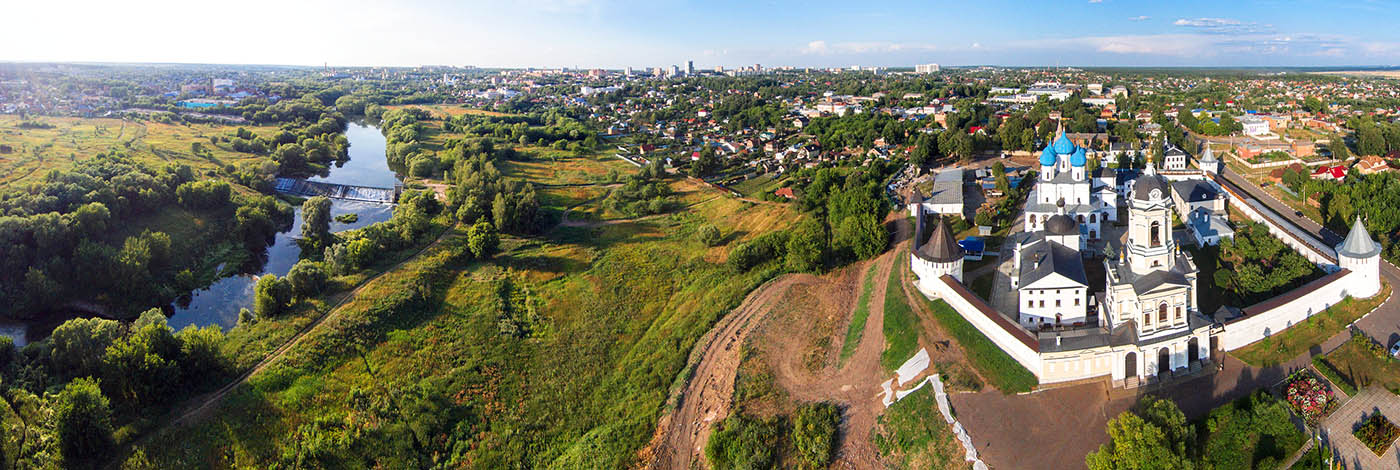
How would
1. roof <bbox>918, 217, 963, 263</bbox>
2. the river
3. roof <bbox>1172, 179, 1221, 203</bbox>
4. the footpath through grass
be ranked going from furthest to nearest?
roof <bbox>1172, 179, 1221, 203</bbox>, the river, roof <bbox>918, 217, 963, 263</bbox>, the footpath through grass

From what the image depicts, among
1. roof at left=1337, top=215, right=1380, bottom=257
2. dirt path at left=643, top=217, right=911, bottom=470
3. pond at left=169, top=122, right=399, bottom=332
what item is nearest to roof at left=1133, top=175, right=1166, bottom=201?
roof at left=1337, top=215, right=1380, bottom=257

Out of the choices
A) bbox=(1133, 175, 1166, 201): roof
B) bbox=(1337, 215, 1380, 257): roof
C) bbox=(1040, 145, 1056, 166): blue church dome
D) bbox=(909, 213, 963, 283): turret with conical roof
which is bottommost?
bbox=(909, 213, 963, 283): turret with conical roof

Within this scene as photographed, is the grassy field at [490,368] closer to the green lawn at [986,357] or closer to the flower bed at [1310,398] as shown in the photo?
the green lawn at [986,357]

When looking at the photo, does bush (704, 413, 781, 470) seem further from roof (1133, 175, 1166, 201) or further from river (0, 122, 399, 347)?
river (0, 122, 399, 347)

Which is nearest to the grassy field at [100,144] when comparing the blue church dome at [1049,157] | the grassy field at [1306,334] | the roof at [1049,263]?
the roof at [1049,263]

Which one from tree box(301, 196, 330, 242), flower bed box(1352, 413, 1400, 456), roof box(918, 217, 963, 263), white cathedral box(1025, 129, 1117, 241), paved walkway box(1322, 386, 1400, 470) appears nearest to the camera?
paved walkway box(1322, 386, 1400, 470)

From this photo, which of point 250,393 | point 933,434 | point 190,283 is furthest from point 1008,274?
point 190,283
